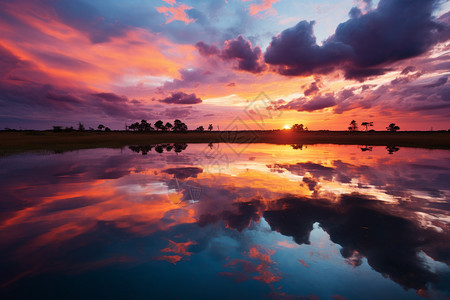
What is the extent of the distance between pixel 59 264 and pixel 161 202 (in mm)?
4985

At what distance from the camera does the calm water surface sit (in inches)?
197

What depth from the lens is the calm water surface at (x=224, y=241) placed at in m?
5.00

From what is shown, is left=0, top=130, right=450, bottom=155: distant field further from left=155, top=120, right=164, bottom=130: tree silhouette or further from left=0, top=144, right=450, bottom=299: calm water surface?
left=155, top=120, right=164, bottom=130: tree silhouette

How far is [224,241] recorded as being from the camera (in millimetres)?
6918

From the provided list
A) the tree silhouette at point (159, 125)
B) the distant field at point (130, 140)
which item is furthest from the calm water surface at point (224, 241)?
the tree silhouette at point (159, 125)

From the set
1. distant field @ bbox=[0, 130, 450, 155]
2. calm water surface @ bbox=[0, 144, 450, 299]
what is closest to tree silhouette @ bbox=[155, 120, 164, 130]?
distant field @ bbox=[0, 130, 450, 155]

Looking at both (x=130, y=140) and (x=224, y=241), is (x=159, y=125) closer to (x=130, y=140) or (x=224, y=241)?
(x=130, y=140)

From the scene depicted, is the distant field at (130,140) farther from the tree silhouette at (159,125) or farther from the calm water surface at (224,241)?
the tree silhouette at (159,125)

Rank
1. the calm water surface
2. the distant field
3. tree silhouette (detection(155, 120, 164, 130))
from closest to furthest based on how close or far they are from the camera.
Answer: the calm water surface
the distant field
tree silhouette (detection(155, 120, 164, 130))

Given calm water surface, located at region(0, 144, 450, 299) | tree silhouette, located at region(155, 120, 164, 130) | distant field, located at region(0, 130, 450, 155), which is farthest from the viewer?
tree silhouette, located at region(155, 120, 164, 130)

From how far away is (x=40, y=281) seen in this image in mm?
5129

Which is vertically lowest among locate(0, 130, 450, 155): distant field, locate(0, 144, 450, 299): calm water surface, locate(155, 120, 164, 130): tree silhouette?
locate(0, 144, 450, 299): calm water surface

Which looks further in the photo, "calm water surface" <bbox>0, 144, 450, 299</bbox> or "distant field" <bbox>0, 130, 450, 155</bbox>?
"distant field" <bbox>0, 130, 450, 155</bbox>

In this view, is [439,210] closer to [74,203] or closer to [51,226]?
[51,226]
